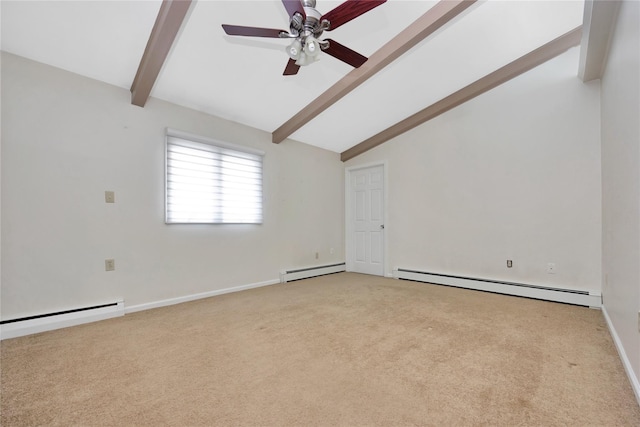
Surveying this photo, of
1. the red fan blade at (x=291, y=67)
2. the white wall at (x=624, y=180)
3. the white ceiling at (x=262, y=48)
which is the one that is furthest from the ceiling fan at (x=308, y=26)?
the white wall at (x=624, y=180)

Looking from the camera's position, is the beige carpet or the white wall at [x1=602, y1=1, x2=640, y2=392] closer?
the beige carpet

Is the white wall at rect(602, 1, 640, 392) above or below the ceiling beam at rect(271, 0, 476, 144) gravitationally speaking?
below

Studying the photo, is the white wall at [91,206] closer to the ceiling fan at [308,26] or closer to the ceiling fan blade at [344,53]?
the ceiling fan at [308,26]

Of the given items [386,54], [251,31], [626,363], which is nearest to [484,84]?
[386,54]

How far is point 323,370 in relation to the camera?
68.3 inches

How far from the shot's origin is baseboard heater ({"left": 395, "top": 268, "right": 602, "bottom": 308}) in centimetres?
305

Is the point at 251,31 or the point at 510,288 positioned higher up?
the point at 251,31

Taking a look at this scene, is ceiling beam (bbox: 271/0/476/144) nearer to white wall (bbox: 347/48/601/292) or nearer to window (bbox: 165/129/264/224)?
window (bbox: 165/129/264/224)

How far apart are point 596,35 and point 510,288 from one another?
2731mm

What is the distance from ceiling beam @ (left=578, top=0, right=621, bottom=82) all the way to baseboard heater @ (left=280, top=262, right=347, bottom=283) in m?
4.22

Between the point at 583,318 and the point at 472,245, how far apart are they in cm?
143

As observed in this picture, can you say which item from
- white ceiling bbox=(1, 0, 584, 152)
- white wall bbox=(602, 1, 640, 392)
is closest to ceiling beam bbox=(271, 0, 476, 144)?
white ceiling bbox=(1, 0, 584, 152)

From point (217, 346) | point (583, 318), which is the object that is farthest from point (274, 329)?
point (583, 318)

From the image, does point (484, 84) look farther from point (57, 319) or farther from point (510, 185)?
point (57, 319)
